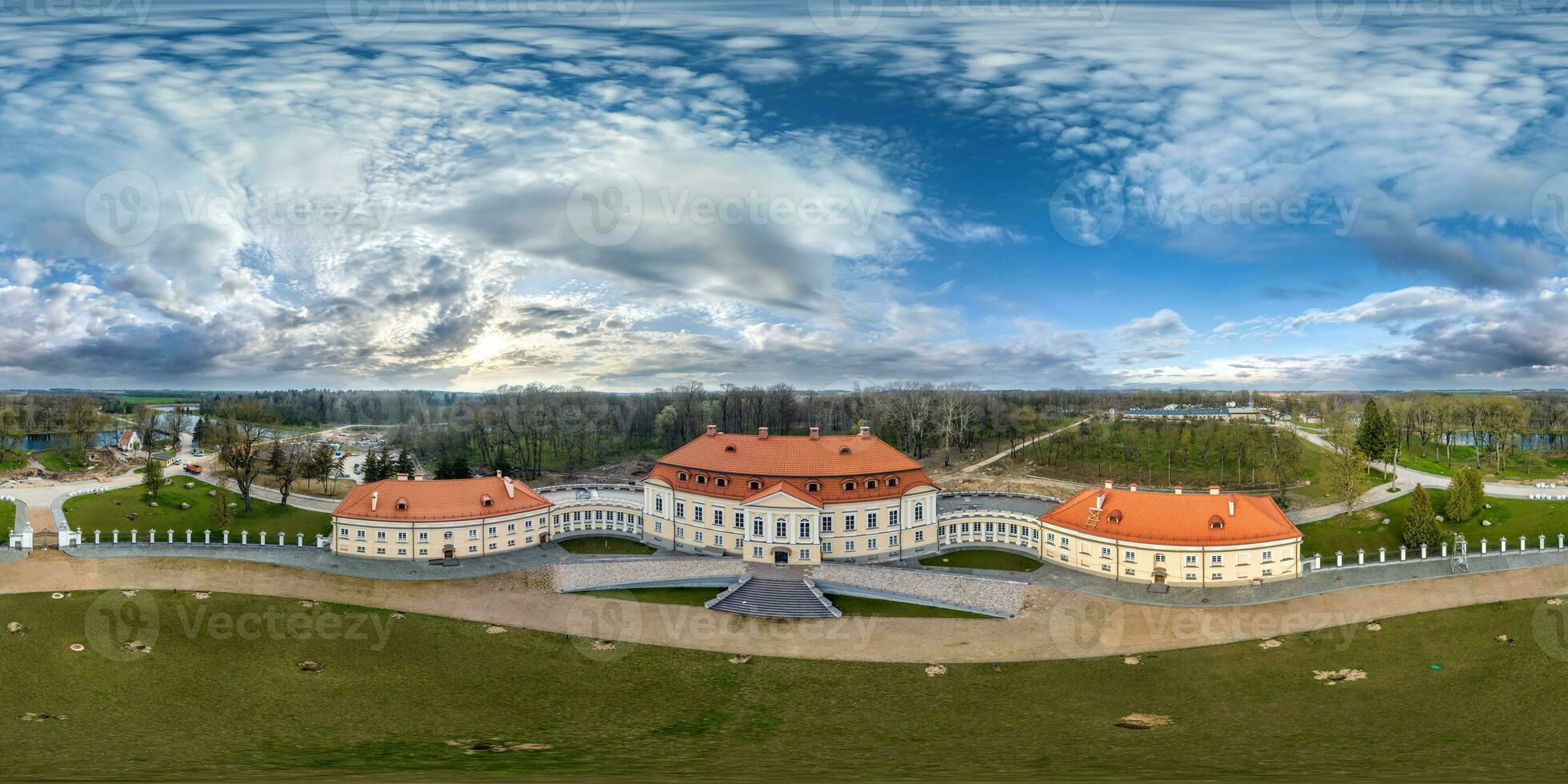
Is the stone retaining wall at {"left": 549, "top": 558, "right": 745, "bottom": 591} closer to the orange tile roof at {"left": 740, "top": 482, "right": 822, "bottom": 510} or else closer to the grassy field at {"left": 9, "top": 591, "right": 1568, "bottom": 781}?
the orange tile roof at {"left": 740, "top": 482, "right": 822, "bottom": 510}

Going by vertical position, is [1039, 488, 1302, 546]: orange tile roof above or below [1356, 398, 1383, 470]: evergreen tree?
below

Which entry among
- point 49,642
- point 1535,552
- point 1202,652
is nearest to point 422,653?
point 49,642

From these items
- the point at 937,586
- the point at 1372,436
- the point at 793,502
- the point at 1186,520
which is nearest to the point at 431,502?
the point at 793,502

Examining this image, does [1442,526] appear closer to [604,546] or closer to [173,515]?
[604,546]

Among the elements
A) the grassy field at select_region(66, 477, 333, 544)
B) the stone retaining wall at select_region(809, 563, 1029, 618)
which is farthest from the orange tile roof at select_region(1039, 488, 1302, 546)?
the grassy field at select_region(66, 477, 333, 544)

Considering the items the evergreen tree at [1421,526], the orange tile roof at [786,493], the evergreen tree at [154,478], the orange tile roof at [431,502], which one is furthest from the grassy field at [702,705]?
the evergreen tree at [154,478]

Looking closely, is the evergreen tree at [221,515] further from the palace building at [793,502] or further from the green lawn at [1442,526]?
the green lawn at [1442,526]

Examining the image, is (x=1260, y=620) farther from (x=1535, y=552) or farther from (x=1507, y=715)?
(x=1535, y=552)
